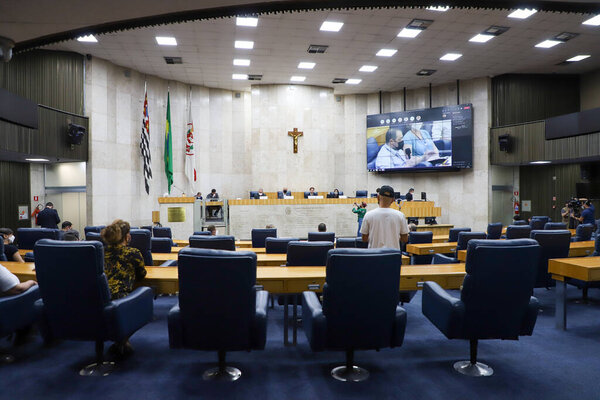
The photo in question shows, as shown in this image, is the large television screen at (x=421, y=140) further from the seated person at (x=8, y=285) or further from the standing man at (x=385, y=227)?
the seated person at (x=8, y=285)

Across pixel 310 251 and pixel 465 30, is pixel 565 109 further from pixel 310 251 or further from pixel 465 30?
pixel 310 251

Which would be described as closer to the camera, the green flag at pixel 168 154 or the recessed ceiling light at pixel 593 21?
the recessed ceiling light at pixel 593 21

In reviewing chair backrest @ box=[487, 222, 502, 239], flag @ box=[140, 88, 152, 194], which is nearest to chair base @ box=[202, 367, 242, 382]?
chair backrest @ box=[487, 222, 502, 239]

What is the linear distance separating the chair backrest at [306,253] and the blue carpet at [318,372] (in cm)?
78

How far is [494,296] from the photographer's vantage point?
9.61 ft

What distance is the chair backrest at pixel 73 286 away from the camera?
283cm

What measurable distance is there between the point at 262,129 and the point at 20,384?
1478cm

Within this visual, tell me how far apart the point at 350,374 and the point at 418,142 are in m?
15.3

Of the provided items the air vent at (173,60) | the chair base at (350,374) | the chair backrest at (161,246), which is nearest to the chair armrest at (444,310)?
the chair base at (350,374)

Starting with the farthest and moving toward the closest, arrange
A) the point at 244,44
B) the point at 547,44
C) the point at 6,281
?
the point at 547,44 → the point at 244,44 → the point at 6,281

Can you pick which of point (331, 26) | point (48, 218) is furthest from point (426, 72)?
point (48, 218)

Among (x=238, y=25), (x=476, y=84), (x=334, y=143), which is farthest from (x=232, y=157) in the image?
(x=476, y=84)

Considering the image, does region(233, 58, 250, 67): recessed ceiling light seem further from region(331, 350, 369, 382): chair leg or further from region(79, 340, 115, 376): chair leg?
region(331, 350, 369, 382): chair leg

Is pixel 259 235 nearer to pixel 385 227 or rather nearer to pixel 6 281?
pixel 385 227
